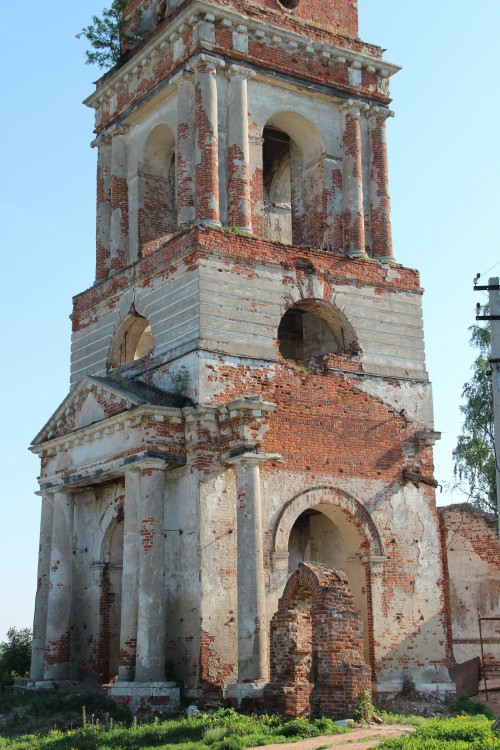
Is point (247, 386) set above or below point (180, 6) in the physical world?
below

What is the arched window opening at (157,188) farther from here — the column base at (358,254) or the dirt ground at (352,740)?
the dirt ground at (352,740)

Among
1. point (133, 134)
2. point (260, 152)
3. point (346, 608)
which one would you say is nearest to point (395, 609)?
point (346, 608)

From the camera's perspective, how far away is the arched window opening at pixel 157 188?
68.5ft

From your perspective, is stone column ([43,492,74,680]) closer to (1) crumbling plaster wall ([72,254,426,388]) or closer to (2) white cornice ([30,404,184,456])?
(2) white cornice ([30,404,184,456])

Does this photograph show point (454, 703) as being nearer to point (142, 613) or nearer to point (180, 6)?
point (142, 613)

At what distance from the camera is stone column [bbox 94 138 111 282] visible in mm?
21062

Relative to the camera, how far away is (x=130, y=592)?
16406 mm

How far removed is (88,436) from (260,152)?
20.4 feet

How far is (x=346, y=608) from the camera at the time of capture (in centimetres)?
1479

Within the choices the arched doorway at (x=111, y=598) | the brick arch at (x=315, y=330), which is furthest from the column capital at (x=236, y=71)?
the arched doorway at (x=111, y=598)

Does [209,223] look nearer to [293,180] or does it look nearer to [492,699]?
[293,180]

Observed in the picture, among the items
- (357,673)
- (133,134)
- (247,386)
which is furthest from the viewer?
(133,134)

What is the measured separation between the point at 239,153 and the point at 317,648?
901 cm

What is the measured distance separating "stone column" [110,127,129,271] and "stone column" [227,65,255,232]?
119 inches
